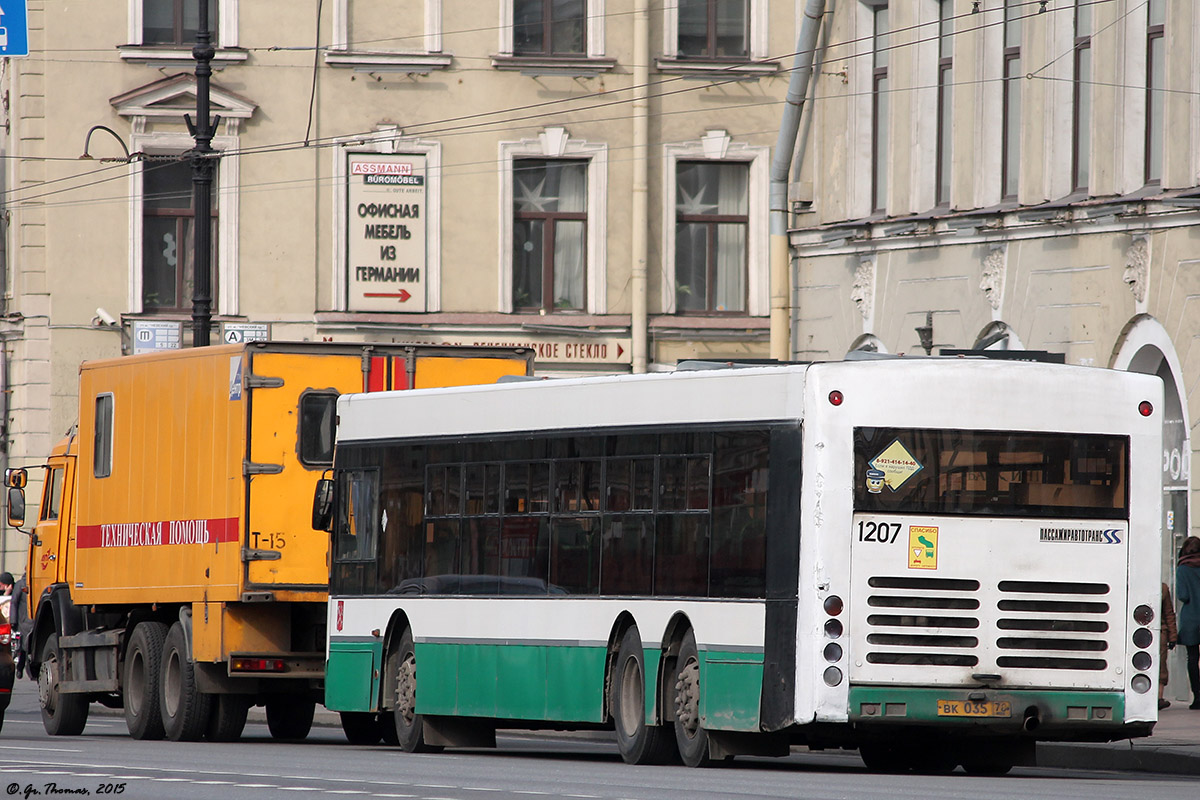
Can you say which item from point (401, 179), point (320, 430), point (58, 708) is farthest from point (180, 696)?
point (401, 179)

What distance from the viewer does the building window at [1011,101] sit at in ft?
94.8

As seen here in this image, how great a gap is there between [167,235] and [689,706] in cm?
2219

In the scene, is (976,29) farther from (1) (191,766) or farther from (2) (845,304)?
(1) (191,766)

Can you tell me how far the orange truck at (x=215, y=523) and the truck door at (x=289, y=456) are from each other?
11 millimetres

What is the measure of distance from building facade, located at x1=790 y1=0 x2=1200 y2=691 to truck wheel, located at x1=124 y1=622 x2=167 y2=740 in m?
9.30

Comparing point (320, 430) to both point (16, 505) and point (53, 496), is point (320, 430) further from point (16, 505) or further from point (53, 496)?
point (53, 496)

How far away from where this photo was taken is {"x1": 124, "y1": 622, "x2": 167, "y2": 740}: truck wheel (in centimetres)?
2250

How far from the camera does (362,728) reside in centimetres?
2327

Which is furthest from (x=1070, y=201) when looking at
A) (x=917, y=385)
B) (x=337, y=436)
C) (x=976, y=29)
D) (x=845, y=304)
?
(x=917, y=385)

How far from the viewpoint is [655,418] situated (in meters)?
17.9

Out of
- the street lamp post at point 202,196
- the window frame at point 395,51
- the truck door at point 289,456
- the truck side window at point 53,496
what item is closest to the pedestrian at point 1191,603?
the truck door at point 289,456

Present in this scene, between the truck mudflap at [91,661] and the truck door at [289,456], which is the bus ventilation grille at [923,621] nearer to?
the truck door at [289,456]

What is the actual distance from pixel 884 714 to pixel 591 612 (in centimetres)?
288

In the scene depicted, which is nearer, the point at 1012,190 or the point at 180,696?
the point at 180,696
